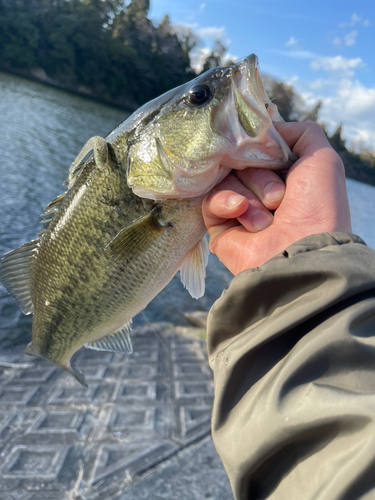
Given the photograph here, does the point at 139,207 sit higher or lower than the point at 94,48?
lower

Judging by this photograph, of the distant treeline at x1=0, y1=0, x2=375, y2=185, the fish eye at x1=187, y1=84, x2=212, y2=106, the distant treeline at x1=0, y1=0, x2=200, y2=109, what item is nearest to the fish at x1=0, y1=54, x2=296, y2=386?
the fish eye at x1=187, y1=84, x2=212, y2=106

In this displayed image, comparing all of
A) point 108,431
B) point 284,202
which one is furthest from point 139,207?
point 108,431

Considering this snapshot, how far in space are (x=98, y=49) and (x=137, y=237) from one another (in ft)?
185

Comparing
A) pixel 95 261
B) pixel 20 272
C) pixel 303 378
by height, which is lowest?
pixel 20 272

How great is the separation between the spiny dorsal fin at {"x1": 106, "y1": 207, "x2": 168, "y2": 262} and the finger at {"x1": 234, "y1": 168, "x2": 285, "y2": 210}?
1.82ft

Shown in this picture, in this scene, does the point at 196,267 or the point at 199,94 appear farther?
the point at 196,267

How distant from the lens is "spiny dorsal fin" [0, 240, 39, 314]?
7.80 feet

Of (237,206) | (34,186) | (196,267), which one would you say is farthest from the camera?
(34,186)

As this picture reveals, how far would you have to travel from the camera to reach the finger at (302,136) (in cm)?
183

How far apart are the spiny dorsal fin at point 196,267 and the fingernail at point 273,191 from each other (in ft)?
1.97

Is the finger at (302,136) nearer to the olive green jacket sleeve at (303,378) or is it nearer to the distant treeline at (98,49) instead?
the olive green jacket sleeve at (303,378)

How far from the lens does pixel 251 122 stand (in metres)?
1.61

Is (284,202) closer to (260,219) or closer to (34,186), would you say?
(260,219)

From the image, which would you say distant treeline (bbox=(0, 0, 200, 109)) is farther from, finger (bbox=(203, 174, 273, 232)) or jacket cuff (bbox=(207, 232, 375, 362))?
jacket cuff (bbox=(207, 232, 375, 362))
